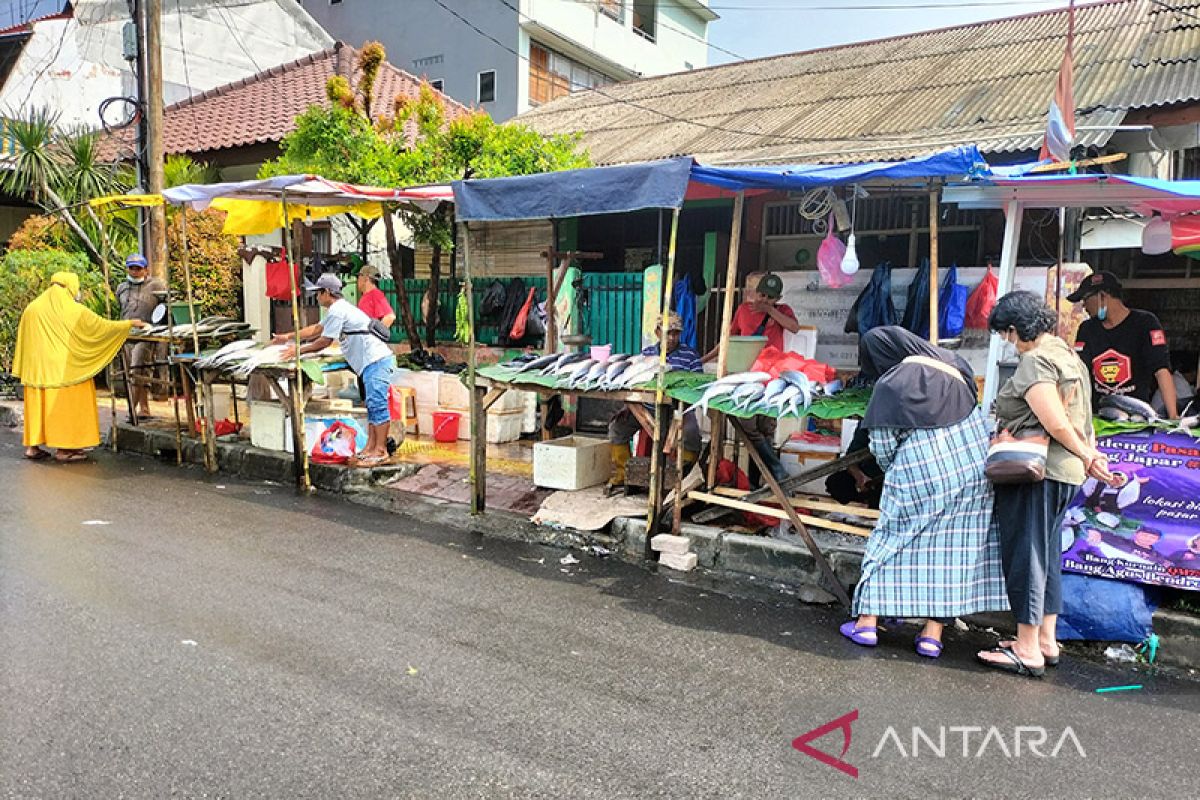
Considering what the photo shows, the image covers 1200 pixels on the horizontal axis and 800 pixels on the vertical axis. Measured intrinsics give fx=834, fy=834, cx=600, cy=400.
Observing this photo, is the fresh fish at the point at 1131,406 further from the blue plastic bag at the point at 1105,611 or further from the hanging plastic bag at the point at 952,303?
the hanging plastic bag at the point at 952,303

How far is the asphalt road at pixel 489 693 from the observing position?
10.2ft

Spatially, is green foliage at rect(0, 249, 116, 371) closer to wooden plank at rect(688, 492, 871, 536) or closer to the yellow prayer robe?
the yellow prayer robe

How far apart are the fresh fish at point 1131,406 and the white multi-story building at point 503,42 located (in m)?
18.6

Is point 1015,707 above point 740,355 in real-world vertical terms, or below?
below

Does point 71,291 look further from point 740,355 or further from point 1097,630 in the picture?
point 1097,630

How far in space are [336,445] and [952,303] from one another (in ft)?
18.8

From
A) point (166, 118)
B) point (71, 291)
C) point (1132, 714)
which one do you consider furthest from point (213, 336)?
point (166, 118)

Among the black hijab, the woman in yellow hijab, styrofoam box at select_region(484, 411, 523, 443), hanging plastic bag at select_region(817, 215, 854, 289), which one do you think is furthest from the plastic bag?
the black hijab

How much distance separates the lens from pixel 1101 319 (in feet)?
18.1

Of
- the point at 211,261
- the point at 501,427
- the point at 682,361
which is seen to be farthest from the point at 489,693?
the point at 211,261

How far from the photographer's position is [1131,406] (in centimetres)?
487

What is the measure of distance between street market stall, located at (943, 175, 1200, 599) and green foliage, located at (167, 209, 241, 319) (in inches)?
474

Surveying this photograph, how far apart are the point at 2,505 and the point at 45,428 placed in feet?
7.96

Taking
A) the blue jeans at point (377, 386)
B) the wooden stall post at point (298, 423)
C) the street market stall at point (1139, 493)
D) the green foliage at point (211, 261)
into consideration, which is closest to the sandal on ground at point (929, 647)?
the street market stall at point (1139, 493)
